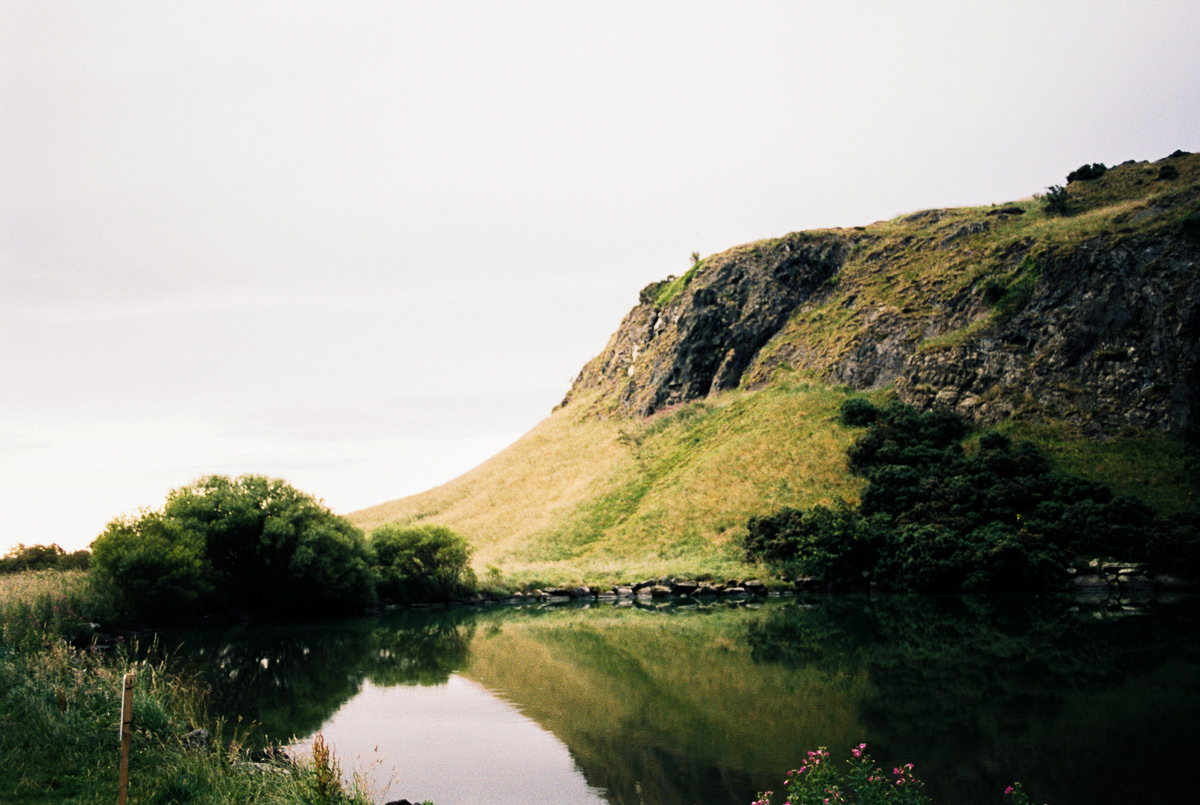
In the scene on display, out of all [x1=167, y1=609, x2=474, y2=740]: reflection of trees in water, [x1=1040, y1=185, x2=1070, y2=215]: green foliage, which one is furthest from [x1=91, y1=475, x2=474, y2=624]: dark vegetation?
[x1=1040, y1=185, x2=1070, y2=215]: green foliage

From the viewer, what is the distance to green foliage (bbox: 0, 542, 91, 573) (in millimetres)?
42594

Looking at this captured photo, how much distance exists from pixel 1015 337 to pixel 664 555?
29528 mm

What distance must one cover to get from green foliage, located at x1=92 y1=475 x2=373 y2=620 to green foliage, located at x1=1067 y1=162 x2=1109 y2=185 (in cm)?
7398

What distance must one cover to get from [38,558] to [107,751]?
1633 inches

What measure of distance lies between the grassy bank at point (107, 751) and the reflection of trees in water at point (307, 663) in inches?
60.7

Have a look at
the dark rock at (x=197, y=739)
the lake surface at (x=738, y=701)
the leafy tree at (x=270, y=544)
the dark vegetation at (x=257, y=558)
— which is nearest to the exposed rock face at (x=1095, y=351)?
the lake surface at (x=738, y=701)

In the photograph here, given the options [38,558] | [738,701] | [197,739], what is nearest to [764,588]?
[738,701]

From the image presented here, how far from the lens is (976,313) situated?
59.6 m

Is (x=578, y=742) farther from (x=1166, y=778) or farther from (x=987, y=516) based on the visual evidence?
(x=987, y=516)

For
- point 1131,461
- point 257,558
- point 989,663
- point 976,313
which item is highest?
point 976,313

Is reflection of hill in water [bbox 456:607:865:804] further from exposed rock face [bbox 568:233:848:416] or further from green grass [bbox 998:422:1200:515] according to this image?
exposed rock face [bbox 568:233:848:416]

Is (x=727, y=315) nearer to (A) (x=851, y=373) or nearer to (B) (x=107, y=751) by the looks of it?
(A) (x=851, y=373)

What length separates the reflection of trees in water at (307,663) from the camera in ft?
60.9

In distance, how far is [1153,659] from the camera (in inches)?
768
